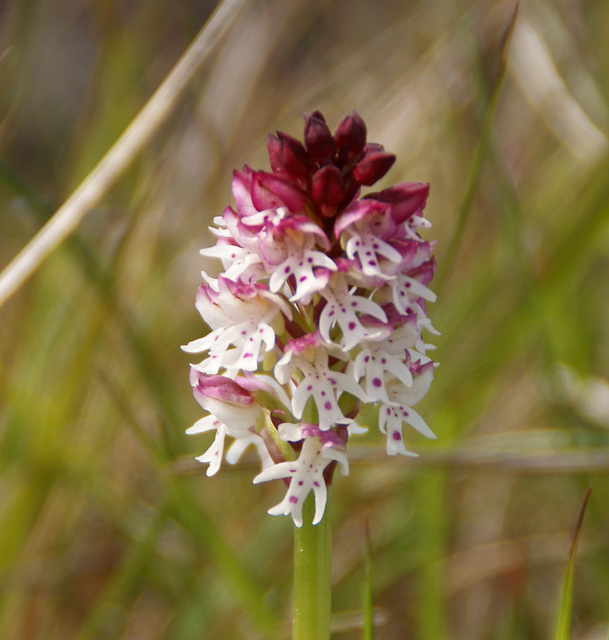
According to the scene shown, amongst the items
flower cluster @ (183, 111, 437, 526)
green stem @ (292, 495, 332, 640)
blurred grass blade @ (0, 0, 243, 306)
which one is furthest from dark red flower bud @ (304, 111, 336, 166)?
blurred grass blade @ (0, 0, 243, 306)

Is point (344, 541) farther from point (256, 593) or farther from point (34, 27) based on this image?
point (34, 27)

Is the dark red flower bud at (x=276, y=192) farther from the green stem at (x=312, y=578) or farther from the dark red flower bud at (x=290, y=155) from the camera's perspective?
the green stem at (x=312, y=578)

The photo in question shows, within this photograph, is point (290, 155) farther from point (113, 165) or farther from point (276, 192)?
point (113, 165)

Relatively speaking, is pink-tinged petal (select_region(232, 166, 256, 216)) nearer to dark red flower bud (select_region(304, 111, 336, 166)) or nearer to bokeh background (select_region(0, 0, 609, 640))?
dark red flower bud (select_region(304, 111, 336, 166))

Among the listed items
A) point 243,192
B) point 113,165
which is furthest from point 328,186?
point 113,165

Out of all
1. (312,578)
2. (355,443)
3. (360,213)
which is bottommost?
(355,443)

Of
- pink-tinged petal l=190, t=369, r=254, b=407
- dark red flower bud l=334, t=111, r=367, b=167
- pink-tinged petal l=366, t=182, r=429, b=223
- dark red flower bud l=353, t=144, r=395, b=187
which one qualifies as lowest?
pink-tinged petal l=190, t=369, r=254, b=407

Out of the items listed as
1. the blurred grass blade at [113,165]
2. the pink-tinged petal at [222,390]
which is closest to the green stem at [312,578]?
the pink-tinged petal at [222,390]
